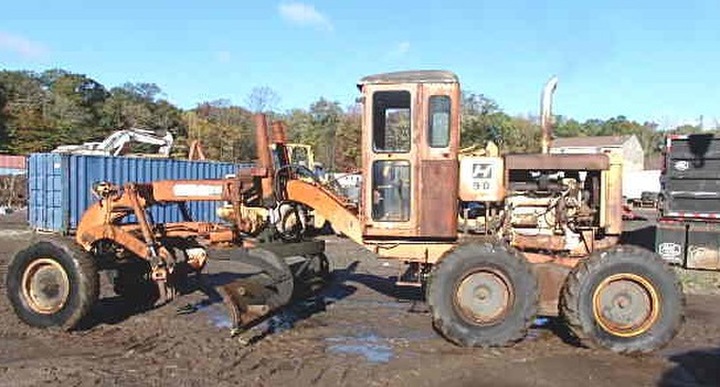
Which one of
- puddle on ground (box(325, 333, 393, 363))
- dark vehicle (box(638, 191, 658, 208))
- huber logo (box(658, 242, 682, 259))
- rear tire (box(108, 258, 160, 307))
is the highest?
dark vehicle (box(638, 191, 658, 208))

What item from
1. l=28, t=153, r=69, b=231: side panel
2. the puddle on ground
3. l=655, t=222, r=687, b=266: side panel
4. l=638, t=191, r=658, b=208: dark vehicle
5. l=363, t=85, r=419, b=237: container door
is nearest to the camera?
the puddle on ground

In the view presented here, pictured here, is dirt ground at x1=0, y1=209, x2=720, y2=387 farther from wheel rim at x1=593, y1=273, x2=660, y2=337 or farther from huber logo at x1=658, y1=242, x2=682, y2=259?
huber logo at x1=658, y1=242, x2=682, y2=259

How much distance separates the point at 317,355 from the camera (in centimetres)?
751

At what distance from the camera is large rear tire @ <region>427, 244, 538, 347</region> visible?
25.2 feet

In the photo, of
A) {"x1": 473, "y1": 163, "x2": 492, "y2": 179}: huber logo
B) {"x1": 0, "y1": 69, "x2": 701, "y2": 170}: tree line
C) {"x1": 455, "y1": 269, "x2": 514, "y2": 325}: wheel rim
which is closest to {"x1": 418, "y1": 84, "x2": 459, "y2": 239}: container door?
{"x1": 473, "y1": 163, "x2": 492, "y2": 179}: huber logo

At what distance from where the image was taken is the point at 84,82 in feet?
245

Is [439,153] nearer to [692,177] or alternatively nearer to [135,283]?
[135,283]

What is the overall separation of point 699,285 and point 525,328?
6.65m

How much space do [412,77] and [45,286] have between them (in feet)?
16.8

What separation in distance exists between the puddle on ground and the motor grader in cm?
73

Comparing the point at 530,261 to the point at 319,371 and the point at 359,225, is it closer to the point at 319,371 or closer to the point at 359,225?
the point at 359,225

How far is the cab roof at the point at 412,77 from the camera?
318 inches

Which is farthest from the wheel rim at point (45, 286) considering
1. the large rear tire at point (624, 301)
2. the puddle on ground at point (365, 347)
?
the large rear tire at point (624, 301)

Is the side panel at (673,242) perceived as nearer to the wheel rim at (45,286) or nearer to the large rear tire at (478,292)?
the large rear tire at (478,292)
